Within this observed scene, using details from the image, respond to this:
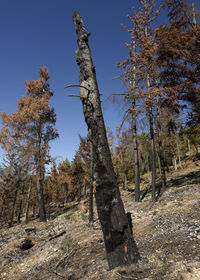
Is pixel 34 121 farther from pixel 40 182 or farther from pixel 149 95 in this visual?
pixel 149 95

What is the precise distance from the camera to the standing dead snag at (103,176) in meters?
3.32

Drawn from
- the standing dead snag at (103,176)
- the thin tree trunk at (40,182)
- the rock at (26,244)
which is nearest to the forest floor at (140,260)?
the standing dead snag at (103,176)

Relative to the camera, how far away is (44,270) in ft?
17.0

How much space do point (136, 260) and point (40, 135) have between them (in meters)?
13.5

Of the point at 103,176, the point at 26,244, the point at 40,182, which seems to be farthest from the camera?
the point at 40,182

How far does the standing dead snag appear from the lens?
10.9ft

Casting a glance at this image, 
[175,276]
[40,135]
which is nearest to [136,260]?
[175,276]

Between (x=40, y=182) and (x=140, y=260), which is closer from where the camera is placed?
(x=140, y=260)

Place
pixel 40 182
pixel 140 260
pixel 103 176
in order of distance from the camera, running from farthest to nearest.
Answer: pixel 40 182
pixel 103 176
pixel 140 260

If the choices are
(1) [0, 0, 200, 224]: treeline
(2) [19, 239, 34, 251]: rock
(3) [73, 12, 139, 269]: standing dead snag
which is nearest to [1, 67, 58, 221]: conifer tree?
(1) [0, 0, 200, 224]: treeline

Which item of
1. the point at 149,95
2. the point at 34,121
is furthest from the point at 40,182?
the point at 149,95

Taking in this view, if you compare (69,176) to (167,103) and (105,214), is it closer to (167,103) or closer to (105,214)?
(167,103)

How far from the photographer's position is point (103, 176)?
3520 millimetres

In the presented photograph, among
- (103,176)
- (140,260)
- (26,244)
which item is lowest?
(26,244)
